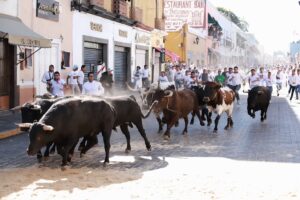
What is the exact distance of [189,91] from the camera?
14.5 meters

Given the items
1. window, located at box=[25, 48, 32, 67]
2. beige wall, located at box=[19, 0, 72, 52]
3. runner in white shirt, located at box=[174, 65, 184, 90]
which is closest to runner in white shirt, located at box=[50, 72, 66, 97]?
window, located at box=[25, 48, 32, 67]

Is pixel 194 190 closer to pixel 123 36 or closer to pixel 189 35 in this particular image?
pixel 123 36

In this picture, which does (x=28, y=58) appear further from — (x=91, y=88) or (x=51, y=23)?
(x=91, y=88)

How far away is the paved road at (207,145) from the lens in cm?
1020

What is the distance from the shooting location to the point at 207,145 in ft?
39.3

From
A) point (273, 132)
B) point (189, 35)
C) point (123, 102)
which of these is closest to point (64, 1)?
point (273, 132)

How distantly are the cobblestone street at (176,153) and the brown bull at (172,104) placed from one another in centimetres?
45

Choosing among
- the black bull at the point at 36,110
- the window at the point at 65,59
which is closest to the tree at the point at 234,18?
the window at the point at 65,59

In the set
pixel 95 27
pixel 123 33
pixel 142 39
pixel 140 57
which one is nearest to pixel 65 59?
pixel 95 27

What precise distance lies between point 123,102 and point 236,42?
84437 millimetres

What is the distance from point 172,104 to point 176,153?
2.60 metres

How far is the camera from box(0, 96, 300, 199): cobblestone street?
8.89 meters

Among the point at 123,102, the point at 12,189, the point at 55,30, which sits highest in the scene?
the point at 55,30

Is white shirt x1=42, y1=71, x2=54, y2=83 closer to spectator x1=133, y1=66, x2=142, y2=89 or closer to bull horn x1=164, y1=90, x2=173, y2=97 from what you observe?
bull horn x1=164, y1=90, x2=173, y2=97
